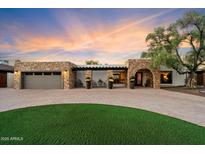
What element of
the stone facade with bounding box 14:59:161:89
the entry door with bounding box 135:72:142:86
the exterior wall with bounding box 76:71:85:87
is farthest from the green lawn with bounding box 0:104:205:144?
the entry door with bounding box 135:72:142:86

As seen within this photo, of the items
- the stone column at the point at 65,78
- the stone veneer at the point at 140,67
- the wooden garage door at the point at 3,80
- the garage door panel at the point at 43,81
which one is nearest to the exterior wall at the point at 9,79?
the wooden garage door at the point at 3,80

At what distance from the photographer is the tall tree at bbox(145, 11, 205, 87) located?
1368 cm

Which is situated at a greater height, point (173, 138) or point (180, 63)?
point (180, 63)

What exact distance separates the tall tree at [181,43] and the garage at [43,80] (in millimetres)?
10880

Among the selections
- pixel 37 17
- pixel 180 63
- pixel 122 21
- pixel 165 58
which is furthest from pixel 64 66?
pixel 180 63

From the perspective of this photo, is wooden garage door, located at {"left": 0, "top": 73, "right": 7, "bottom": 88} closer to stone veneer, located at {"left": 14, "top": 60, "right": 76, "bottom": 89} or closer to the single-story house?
the single-story house

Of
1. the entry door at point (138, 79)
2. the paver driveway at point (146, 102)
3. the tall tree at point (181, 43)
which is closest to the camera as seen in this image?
the paver driveway at point (146, 102)

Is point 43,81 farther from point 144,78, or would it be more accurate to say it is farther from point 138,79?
point 144,78

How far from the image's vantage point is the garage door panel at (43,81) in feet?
53.2

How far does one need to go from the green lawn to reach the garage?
11204 mm

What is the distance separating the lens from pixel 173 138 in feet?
11.6

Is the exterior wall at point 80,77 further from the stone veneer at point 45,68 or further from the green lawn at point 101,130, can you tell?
the green lawn at point 101,130
